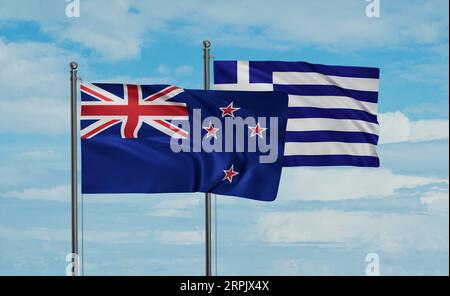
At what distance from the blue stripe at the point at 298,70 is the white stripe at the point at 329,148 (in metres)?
1.40

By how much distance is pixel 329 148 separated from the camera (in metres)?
17.6

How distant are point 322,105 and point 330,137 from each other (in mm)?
671

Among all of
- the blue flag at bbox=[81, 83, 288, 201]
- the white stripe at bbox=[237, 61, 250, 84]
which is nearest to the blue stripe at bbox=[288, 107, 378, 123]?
the blue flag at bbox=[81, 83, 288, 201]

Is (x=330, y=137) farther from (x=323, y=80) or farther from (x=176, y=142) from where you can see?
(x=176, y=142)

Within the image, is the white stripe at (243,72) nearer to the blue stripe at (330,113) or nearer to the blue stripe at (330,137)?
the blue stripe at (330,113)

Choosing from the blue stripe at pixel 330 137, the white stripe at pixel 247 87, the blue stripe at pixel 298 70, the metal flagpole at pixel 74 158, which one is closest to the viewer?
the metal flagpole at pixel 74 158

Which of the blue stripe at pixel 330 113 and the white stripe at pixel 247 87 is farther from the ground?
the white stripe at pixel 247 87

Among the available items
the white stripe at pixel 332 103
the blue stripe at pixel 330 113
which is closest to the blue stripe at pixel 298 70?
the white stripe at pixel 332 103

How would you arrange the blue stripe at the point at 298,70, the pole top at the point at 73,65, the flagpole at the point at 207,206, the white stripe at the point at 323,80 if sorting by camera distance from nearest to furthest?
1. the pole top at the point at 73,65
2. the flagpole at the point at 207,206
3. the blue stripe at the point at 298,70
4. the white stripe at the point at 323,80

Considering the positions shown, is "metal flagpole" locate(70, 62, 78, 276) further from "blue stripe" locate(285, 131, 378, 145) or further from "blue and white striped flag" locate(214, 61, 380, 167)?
"blue stripe" locate(285, 131, 378, 145)

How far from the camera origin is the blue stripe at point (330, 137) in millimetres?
17484

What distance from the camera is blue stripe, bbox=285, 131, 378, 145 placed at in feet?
57.4

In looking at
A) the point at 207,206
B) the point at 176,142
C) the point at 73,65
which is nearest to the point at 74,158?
the point at 73,65
